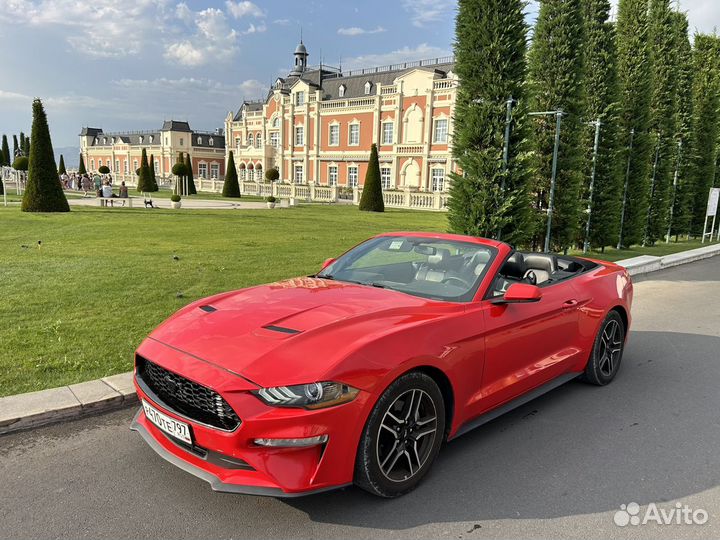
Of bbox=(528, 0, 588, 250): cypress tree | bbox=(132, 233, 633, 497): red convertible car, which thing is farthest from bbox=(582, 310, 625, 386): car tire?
bbox=(528, 0, 588, 250): cypress tree

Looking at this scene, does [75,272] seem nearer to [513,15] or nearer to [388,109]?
[513,15]

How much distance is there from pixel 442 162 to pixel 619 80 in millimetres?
35508

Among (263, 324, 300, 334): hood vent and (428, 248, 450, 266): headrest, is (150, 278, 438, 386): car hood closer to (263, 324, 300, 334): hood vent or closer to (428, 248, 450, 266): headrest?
(263, 324, 300, 334): hood vent

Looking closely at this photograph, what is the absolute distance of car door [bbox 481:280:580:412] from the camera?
3.72 meters

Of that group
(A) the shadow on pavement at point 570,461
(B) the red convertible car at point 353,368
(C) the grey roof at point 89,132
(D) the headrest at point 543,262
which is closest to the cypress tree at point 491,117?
(D) the headrest at point 543,262

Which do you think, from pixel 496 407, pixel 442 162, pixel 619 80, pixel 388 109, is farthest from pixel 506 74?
pixel 388 109

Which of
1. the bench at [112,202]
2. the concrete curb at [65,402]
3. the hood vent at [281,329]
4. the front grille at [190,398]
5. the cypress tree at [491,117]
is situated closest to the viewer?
the front grille at [190,398]

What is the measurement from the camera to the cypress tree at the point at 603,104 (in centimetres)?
1543

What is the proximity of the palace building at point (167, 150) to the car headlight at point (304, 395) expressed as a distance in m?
88.3

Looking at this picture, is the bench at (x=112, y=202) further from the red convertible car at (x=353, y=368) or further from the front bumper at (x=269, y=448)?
the front bumper at (x=269, y=448)

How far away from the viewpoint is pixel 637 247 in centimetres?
1895

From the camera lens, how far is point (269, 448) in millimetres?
2639

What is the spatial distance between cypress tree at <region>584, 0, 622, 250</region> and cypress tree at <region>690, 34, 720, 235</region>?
8131 millimetres

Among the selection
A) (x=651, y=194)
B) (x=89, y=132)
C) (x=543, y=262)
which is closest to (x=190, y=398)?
(x=543, y=262)
